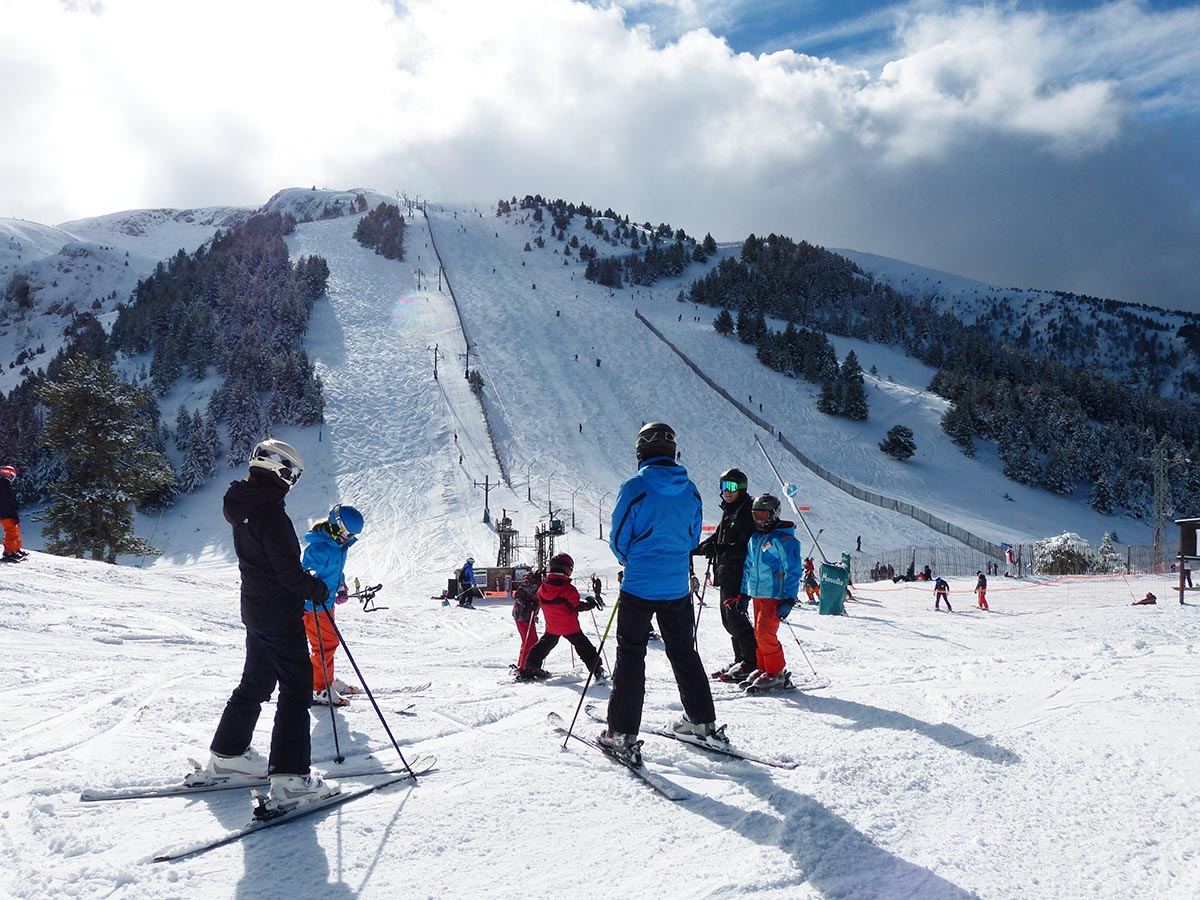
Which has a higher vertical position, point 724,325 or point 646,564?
point 724,325

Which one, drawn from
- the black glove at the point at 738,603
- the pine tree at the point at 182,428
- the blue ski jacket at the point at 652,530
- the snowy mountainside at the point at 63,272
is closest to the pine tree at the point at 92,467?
the black glove at the point at 738,603

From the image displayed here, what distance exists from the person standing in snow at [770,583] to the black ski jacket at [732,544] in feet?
1.06

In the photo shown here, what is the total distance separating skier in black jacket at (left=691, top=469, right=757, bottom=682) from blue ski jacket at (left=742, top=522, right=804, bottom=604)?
41 centimetres

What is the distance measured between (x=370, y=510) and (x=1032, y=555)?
113ft

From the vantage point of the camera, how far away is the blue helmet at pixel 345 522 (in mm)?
5523

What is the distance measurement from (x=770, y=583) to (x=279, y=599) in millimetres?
3901

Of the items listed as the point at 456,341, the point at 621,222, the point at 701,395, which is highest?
the point at 621,222

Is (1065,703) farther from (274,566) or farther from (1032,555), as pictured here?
(1032,555)

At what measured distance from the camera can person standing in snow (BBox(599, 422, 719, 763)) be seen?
3.94 meters

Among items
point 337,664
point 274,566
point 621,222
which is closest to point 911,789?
point 274,566

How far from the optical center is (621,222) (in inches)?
4648

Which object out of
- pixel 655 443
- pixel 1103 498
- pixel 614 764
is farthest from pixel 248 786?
pixel 1103 498

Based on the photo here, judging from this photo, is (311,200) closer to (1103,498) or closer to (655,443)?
(1103,498)

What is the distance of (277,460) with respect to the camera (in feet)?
11.5
